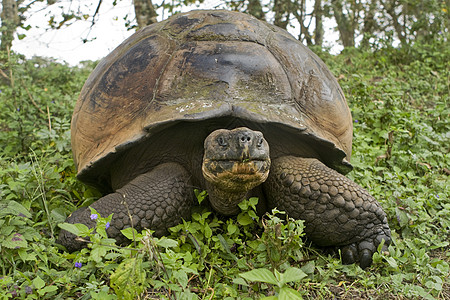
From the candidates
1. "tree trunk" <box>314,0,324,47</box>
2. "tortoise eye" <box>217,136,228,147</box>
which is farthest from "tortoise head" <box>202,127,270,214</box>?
"tree trunk" <box>314,0,324,47</box>

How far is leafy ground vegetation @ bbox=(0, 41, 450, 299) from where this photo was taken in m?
2.18

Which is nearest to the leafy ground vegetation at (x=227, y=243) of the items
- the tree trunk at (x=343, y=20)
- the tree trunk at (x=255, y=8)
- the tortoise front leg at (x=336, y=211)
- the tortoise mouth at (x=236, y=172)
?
the tortoise front leg at (x=336, y=211)

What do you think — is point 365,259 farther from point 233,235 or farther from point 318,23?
point 318,23

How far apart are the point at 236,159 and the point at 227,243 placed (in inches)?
23.4

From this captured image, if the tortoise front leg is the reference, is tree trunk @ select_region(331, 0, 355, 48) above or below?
above

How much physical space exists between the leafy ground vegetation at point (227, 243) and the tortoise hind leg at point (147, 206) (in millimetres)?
88

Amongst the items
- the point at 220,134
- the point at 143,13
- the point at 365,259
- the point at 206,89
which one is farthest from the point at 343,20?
the point at 220,134

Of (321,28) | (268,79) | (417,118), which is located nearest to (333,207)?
(268,79)

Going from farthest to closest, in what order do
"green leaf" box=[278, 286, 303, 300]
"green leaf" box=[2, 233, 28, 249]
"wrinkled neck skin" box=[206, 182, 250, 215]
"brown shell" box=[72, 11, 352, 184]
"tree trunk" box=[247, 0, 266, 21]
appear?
"tree trunk" box=[247, 0, 266, 21] → "brown shell" box=[72, 11, 352, 184] → "wrinkled neck skin" box=[206, 182, 250, 215] → "green leaf" box=[2, 233, 28, 249] → "green leaf" box=[278, 286, 303, 300]

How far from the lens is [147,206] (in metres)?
2.79

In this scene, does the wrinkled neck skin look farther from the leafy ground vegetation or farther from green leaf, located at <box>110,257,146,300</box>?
green leaf, located at <box>110,257,146,300</box>

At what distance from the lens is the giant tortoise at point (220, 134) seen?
2.76 m

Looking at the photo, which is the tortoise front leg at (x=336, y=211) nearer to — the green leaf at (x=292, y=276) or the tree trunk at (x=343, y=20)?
the green leaf at (x=292, y=276)

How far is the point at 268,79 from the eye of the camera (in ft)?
10.1
